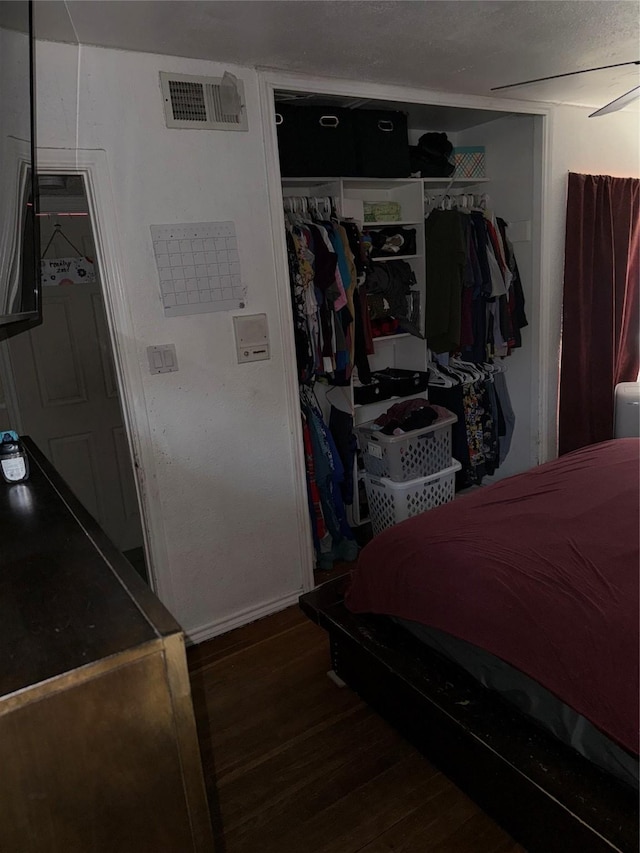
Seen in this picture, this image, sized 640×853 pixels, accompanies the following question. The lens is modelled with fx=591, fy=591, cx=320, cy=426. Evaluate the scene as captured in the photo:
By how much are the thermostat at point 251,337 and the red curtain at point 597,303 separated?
6.94 feet

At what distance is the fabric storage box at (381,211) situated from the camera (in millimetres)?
3195

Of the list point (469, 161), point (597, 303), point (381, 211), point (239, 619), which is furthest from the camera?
point (597, 303)

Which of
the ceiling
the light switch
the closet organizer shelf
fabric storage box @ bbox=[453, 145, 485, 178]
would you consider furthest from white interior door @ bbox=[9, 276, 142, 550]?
fabric storage box @ bbox=[453, 145, 485, 178]

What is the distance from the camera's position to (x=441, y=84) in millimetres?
→ 2676

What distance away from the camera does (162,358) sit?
7.32 feet

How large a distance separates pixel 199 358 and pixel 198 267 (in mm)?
346

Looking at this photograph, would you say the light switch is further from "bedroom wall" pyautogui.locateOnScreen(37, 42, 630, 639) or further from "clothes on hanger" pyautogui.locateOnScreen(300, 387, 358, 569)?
"clothes on hanger" pyautogui.locateOnScreen(300, 387, 358, 569)

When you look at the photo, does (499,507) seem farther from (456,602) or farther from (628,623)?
(628,623)

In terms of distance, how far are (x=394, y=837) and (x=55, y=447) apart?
2.40 meters

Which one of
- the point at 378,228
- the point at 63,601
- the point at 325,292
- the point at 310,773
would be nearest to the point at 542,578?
the point at 310,773

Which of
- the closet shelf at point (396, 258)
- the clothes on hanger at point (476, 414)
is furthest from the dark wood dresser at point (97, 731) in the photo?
the clothes on hanger at point (476, 414)

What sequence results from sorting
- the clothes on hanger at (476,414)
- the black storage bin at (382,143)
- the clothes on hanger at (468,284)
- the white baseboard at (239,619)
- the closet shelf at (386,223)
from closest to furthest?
the white baseboard at (239,619), the black storage bin at (382,143), the closet shelf at (386,223), the clothes on hanger at (468,284), the clothes on hanger at (476,414)

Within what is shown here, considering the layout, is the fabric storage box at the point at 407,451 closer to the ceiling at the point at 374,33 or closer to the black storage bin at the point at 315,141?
the black storage bin at the point at 315,141

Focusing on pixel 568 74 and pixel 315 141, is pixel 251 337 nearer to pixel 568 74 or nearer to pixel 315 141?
pixel 315 141
